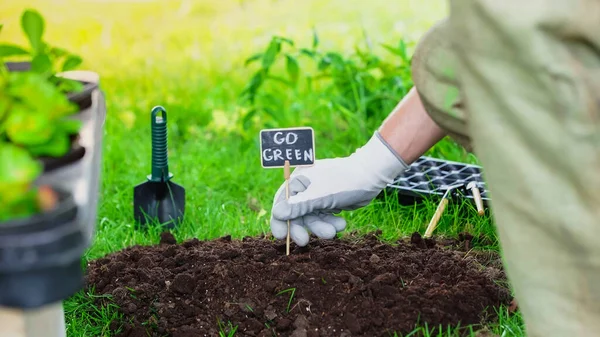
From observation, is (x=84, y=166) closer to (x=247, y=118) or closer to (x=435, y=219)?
(x=435, y=219)

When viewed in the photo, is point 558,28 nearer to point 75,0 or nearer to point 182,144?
point 182,144

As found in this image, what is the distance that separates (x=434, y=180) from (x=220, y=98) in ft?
5.19

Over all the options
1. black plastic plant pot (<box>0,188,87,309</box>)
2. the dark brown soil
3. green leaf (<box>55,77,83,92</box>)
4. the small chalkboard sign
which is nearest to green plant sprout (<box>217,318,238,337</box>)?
the dark brown soil

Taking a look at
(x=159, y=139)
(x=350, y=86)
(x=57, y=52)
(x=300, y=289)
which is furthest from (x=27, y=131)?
(x=350, y=86)

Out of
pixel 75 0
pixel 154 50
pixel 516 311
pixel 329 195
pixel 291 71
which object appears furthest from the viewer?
pixel 75 0

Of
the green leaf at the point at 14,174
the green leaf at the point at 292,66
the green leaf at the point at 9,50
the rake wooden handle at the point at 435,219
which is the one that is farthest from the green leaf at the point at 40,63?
the green leaf at the point at 292,66

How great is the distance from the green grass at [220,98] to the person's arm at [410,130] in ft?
1.60

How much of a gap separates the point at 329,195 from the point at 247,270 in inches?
11.7

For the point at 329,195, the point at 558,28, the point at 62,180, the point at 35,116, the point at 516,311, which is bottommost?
the point at 516,311

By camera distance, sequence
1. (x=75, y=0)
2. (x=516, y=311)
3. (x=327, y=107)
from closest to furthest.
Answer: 1. (x=516, y=311)
2. (x=327, y=107)
3. (x=75, y=0)

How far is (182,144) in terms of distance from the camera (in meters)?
3.90

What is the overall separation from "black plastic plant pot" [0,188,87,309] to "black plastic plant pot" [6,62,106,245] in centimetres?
4

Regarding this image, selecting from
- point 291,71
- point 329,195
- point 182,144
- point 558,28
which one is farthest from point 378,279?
point 182,144

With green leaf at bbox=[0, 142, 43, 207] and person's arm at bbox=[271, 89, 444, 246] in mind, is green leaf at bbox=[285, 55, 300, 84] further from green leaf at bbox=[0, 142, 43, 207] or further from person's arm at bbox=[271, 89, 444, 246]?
green leaf at bbox=[0, 142, 43, 207]
